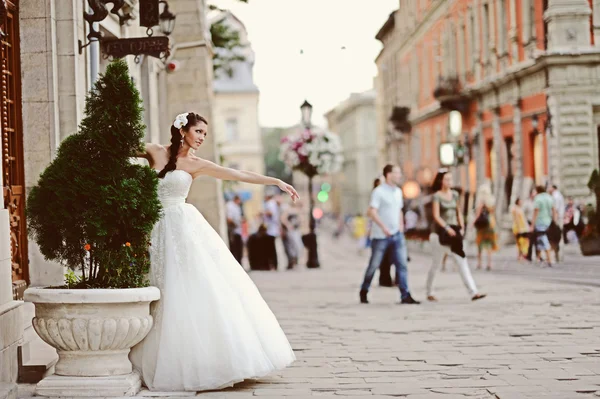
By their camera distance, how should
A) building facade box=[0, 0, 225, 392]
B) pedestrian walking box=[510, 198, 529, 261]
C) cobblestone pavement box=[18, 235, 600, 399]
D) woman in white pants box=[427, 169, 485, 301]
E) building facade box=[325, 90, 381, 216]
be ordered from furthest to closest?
1. building facade box=[325, 90, 381, 216]
2. pedestrian walking box=[510, 198, 529, 261]
3. woman in white pants box=[427, 169, 485, 301]
4. building facade box=[0, 0, 225, 392]
5. cobblestone pavement box=[18, 235, 600, 399]

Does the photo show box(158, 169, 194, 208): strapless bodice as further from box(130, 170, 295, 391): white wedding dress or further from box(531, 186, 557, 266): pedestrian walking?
box(531, 186, 557, 266): pedestrian walking


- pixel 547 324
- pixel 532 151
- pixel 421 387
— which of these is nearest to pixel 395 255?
pixel 547 324

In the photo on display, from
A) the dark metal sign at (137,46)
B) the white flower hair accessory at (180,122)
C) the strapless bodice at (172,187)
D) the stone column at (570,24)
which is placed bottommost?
the strapless bodice at (172,187)

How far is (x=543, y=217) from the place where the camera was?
914 inches

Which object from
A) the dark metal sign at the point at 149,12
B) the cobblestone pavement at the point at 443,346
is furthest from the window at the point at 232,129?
the dark metal sign at the point at 149,12

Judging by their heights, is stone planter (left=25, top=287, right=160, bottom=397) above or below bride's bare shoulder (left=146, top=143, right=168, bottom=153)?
below

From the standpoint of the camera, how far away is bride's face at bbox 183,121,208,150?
792 centimetres

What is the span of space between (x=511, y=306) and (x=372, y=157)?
296 feet

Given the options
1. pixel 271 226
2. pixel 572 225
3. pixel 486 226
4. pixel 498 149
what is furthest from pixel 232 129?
pixel 486 226

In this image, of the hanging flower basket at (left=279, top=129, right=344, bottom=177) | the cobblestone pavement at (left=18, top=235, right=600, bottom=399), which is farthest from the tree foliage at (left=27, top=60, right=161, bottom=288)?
the hanging flower basket at (left=279, top=129, right=344, bottom=177)

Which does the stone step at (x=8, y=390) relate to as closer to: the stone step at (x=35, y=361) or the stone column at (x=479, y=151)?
the stone step at (x=35, y=361)

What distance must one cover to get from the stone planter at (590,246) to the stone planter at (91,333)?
18059mm

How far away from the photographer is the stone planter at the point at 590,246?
23.8m

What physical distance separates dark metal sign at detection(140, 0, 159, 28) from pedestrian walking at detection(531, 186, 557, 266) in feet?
40.9
